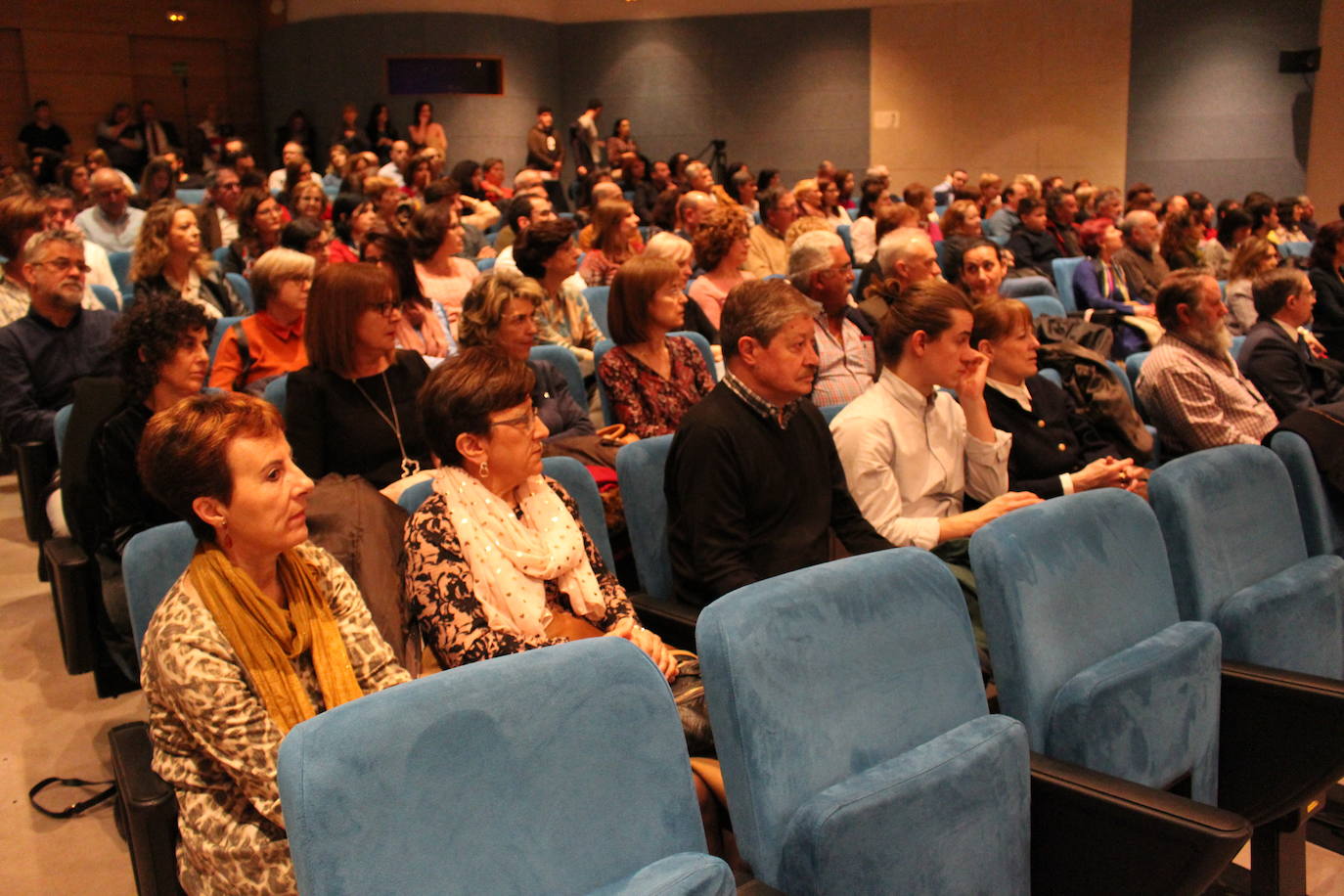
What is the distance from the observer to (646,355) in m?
3.52

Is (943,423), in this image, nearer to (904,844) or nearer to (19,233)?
(904,844)

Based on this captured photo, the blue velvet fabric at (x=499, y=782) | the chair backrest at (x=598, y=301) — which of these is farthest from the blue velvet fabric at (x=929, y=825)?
the chair backrest at (x=598, y=301)

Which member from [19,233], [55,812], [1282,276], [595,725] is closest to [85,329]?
[19,233]

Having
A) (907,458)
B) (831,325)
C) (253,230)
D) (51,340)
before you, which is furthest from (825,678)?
(253,230)

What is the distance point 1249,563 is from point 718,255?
111 inches

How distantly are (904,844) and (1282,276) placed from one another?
341cm

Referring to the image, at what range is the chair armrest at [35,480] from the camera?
3.18 meters

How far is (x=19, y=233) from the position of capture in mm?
4371

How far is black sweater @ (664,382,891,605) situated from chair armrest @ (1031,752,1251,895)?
786mm

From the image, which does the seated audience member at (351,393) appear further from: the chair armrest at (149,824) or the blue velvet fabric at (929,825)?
the blue velvet fabric at (929,825)

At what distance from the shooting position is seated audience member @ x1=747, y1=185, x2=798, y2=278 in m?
6.76

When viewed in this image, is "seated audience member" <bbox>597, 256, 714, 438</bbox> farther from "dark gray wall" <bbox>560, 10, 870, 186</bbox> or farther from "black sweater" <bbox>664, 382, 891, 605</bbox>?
"dark gray wall" <bbox>560, 10, 870, 186</bbox>

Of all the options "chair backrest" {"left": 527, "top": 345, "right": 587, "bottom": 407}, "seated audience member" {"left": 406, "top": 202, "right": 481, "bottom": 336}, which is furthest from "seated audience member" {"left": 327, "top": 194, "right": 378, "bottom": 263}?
"chair backrest" {"left": 527, "top": 345, "right": 587, "bottom": 407}

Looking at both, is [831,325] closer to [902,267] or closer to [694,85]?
[902,267]
